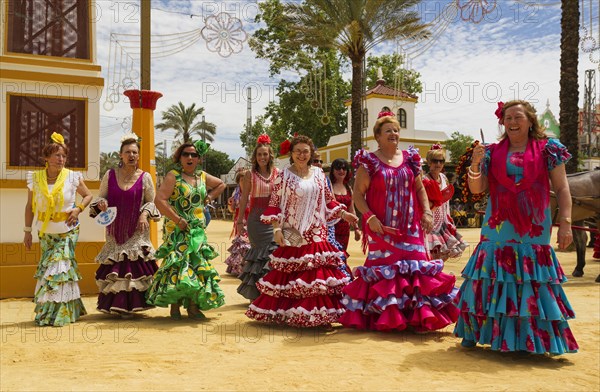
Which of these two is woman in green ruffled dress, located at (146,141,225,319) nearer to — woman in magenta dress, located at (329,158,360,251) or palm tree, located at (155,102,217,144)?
woman in magenta dress, located at (329,158,360,251)

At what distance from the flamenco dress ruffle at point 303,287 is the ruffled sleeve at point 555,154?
245 centimetres

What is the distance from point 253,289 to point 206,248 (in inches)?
35.1

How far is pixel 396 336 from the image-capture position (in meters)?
5.51

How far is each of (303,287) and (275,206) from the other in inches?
38.3

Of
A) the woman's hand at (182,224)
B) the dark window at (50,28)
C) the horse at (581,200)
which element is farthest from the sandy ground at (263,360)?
the dark window at (50,28)

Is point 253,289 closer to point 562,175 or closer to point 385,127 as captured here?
point 385,127

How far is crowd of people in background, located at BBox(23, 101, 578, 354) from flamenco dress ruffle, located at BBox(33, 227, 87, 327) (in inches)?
0.7

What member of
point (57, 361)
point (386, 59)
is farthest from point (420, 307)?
point (386, 59)

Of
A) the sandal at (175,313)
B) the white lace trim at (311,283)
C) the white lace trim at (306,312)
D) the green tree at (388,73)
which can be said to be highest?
the green tree at (388,73)

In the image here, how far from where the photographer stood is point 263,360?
4797 mm

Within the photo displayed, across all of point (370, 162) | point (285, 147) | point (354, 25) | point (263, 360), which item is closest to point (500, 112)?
point (370, 162)

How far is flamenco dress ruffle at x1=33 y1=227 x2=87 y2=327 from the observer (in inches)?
260

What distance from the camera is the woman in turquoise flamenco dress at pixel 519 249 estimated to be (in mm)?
4605

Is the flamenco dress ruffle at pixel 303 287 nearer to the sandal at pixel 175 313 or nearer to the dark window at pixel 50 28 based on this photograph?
the sandal at pixel 175 313
